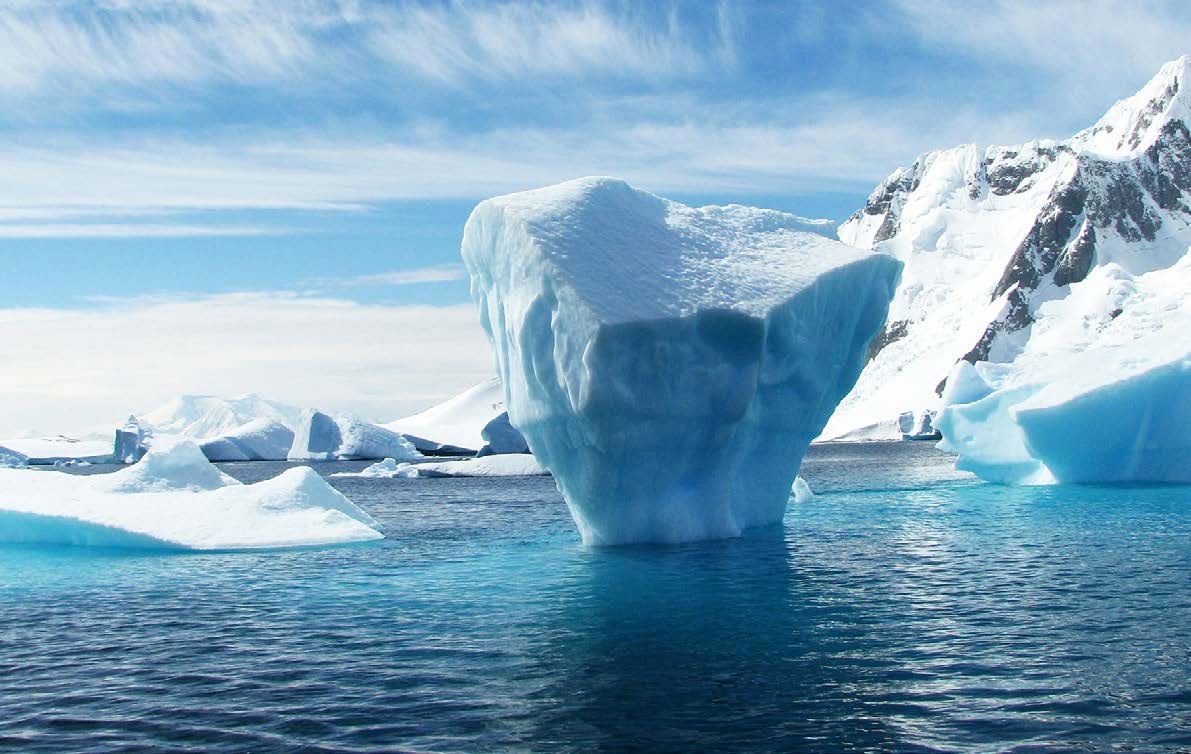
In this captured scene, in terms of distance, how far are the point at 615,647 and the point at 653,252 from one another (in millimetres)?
9440

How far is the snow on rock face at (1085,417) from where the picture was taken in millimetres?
34781

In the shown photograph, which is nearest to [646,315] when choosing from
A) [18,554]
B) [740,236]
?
[740,236]

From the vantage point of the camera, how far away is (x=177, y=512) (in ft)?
78.2

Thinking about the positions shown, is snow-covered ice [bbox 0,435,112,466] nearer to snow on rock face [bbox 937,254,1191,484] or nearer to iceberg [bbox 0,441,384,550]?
iceberg [bbox 0,441,384,550]

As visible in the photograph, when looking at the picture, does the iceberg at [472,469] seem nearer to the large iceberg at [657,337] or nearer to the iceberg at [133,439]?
the large iceberg at [657,337]

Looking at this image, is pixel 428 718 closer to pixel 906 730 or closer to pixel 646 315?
pixel 906 730

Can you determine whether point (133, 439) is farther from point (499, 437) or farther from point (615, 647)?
point (615, 647)

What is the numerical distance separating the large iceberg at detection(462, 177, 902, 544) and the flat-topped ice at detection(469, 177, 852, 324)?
36mm

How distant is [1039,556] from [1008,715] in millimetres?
10673

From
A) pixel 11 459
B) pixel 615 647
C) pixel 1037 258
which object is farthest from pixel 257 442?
pixel 1037 258

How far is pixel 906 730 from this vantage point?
28.1 ft

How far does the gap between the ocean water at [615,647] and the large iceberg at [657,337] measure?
141 cm

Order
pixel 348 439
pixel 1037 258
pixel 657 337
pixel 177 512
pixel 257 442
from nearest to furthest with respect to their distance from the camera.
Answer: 1. pixel 657 337
2. pixel 177 512
3. pixel 348 439
4. pixel 257 442
5. pixel 1037 258

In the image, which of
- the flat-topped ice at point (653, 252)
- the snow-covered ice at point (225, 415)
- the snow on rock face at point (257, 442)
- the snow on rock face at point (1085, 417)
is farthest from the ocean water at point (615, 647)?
the snow-covered ice at point (225, 415)
